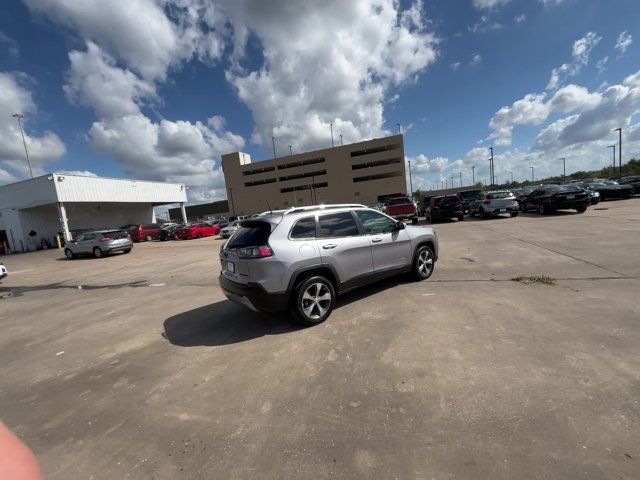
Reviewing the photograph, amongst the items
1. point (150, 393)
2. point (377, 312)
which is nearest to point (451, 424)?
point (377, 312)

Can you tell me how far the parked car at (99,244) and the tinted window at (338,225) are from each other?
1784 cm

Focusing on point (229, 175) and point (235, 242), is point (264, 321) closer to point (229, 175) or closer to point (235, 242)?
point (235, 242)

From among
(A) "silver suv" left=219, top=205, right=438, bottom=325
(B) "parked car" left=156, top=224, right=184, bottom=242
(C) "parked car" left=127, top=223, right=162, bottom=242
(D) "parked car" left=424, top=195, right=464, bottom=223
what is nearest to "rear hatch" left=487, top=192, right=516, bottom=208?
(D) "parked car" left=424, top=195, right=464, bottom=223

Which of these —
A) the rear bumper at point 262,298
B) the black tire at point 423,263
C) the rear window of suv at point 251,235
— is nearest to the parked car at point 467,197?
the black tire at point 423,263

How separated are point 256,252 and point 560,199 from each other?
18492 millimetres

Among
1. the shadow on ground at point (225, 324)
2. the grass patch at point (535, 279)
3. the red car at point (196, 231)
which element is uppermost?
the red car at point (196, 231)

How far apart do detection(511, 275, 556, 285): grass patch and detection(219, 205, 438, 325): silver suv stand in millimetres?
2373

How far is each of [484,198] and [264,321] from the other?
1815cm

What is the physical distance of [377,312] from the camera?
4793 millimetres

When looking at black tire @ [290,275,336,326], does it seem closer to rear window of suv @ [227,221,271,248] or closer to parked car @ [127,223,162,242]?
rear window of suv @ [227,221,271,248]

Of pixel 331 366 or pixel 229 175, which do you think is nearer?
pixel 331 366

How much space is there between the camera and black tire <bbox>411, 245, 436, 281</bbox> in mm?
6180

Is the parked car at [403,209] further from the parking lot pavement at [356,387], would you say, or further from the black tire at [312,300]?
the black tire at [312,300]

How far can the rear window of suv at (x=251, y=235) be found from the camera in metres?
4.46
